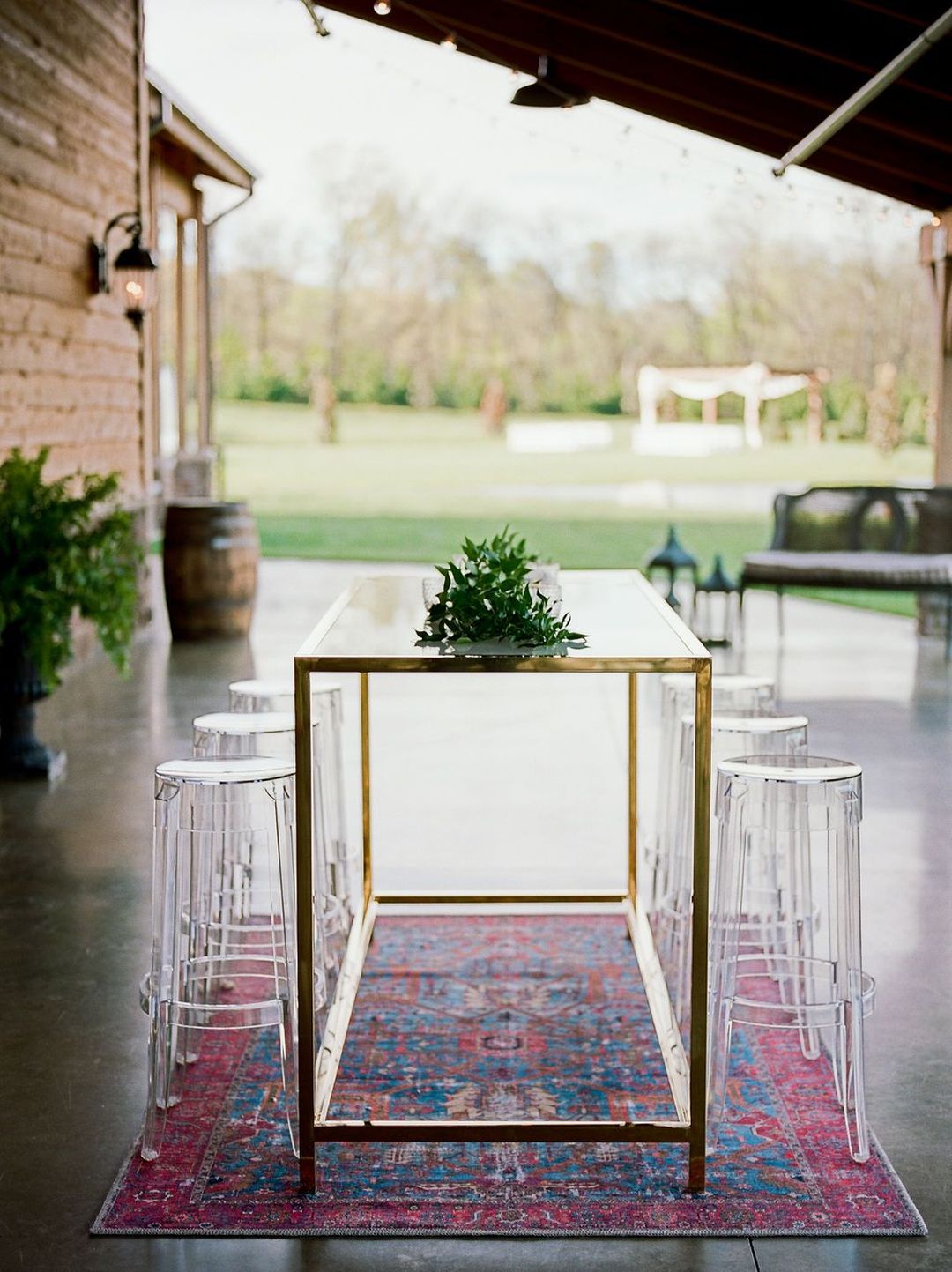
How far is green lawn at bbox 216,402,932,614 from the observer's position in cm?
1756

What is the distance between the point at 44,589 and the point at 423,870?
5.72 ft

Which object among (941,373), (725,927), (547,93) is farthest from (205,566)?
(725,927)

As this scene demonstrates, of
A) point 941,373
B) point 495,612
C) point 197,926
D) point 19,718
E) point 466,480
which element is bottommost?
point 197,926

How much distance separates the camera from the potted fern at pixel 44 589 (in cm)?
546

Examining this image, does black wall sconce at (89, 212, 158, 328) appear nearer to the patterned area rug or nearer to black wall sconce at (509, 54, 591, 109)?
black wall sconce at (509, 54, 591, 109)

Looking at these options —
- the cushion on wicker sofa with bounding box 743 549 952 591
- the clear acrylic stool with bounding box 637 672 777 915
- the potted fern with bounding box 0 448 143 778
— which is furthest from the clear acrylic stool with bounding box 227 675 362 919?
the cushion on wicker sofa with bounding box 743 549 952 591

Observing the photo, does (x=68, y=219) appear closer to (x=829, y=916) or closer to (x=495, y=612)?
(x=495, y=612)

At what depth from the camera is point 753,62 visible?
730 cm

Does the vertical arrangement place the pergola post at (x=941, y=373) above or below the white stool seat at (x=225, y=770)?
above

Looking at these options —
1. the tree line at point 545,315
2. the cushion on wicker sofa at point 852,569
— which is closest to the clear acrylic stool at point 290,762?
the cushion on wicker sofa at point 852,569

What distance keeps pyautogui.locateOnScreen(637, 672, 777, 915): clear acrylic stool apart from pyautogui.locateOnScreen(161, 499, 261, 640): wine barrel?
4.98 meters

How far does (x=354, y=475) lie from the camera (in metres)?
22.1

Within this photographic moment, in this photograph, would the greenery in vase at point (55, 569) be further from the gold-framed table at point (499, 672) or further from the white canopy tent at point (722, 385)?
the white canopy tent at point (722, 385)

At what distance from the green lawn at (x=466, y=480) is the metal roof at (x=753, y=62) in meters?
7.44
